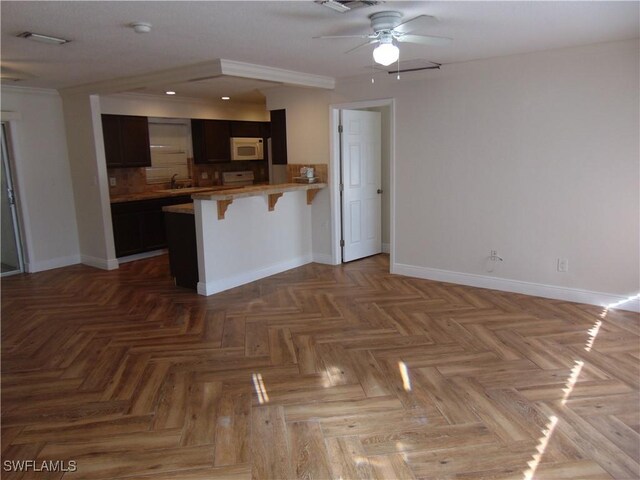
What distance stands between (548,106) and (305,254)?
3358 mm

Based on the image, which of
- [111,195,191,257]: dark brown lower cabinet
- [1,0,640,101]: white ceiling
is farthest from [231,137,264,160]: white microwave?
[1,0,640,101]: white ceiling

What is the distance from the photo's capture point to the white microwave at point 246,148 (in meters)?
7.80

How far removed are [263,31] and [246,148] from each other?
15.5 ft

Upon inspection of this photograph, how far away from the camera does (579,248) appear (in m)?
4.39

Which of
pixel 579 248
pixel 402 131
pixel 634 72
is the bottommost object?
pixel 579 248

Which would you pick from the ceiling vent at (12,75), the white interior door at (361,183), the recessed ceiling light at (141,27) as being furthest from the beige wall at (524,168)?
the ceiling vent at (12,75)

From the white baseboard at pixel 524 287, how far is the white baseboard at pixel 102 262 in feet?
12.1

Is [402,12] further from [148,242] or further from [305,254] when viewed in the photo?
[148,242]

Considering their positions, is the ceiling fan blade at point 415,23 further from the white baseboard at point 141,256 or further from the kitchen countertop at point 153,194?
the white baseboard at point 141,256

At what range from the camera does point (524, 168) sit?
4.57m

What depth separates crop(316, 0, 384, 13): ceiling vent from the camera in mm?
2654

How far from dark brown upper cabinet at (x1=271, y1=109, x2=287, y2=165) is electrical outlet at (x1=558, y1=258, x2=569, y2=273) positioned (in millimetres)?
3615

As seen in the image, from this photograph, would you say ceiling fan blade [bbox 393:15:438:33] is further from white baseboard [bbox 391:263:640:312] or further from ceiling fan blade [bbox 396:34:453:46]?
white baseboard [bbox 391:263:640:312]

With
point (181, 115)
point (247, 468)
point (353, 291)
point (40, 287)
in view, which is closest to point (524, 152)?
point (353, 291)
